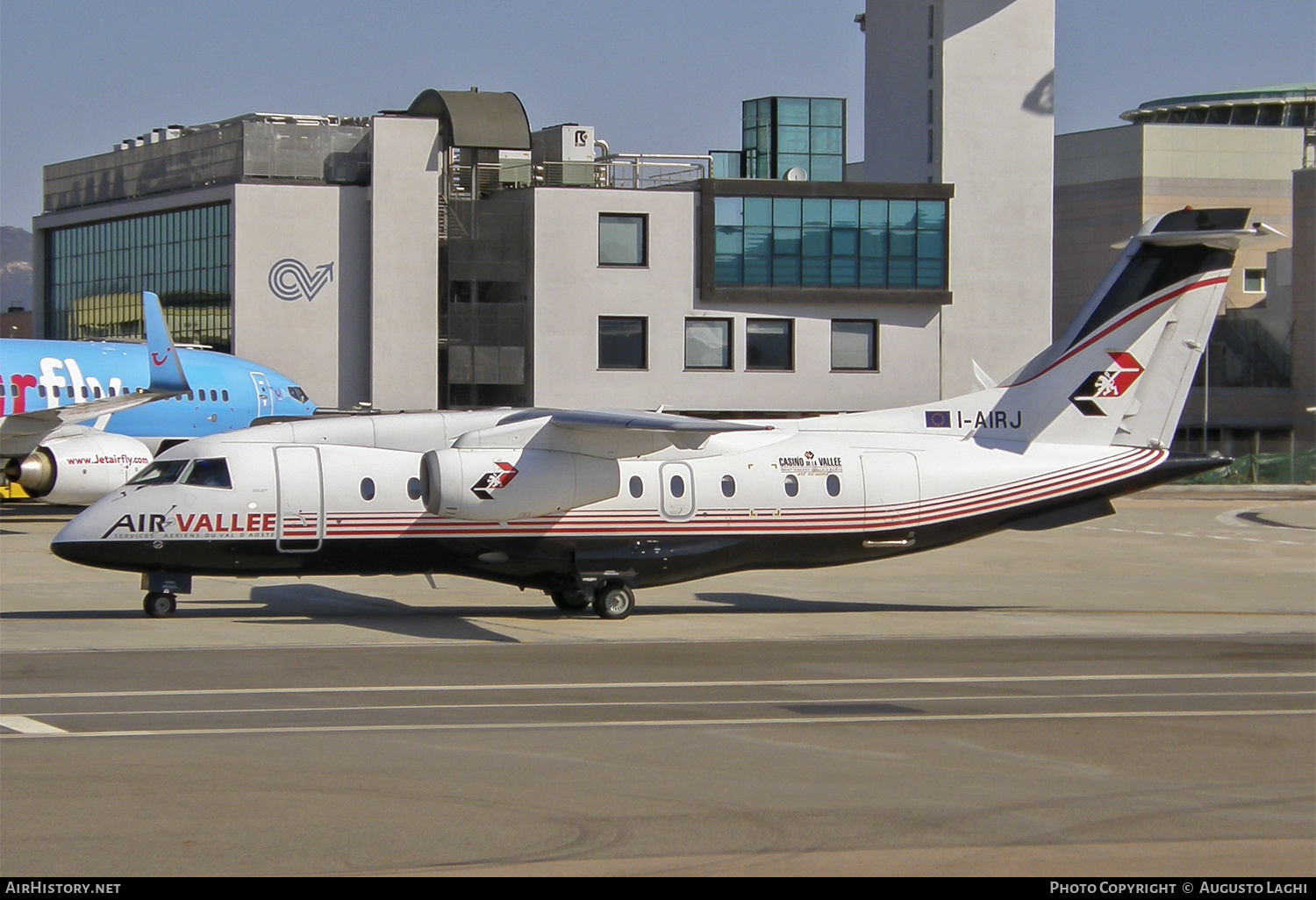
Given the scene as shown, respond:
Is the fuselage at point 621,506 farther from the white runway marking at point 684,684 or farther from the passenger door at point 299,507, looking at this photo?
the white runway marking at point 684,684

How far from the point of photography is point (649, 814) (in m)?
10.5

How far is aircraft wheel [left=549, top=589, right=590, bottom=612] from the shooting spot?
2398 centimetres

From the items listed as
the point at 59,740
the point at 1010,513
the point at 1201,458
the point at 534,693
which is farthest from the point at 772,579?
the point at 59,740

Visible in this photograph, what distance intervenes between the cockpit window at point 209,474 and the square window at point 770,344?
143 feet

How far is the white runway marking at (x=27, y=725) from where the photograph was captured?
44.1 feet

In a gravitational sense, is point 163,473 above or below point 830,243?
below

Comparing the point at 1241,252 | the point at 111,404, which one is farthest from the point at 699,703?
the point at 1241,252

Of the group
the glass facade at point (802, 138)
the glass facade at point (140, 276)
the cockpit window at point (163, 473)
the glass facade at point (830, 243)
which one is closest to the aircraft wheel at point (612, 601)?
the cockpit window at point (163, 473)

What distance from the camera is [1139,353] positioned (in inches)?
1005

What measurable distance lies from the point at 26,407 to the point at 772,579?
2182cm

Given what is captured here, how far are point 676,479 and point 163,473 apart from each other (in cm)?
799

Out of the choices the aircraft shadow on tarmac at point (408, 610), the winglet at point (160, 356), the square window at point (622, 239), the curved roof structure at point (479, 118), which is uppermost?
the curved roof structure at point (479, 118)

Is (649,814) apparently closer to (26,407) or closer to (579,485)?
(579,485)

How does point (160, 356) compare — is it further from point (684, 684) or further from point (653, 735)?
point (653, 735)
